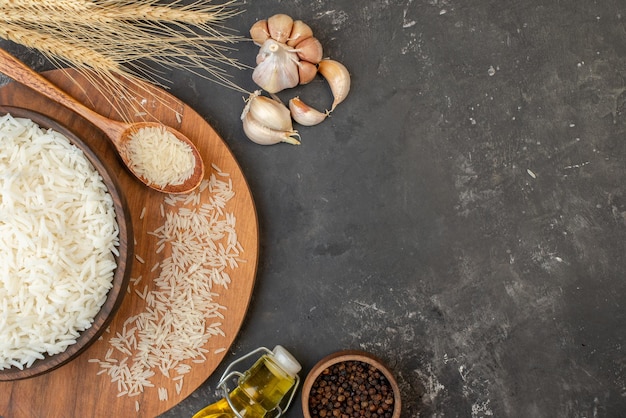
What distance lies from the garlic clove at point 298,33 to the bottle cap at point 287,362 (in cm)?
116

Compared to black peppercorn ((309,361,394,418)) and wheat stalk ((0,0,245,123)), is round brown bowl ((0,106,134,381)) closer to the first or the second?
wheat stalk ((0,0,245,123))

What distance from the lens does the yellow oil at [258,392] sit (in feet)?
6.59

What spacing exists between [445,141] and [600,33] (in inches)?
29.8

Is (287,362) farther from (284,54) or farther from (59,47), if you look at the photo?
(59,47)

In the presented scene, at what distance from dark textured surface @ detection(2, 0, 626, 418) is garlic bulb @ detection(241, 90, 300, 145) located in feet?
0.24

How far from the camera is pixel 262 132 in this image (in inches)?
85.3

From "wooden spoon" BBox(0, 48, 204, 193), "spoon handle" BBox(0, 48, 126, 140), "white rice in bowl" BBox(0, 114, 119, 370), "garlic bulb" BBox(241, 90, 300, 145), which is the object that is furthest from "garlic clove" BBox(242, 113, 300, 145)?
"white rice in bowl" BBox(0, 114, 119, 370)

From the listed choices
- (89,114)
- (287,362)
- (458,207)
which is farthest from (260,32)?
(287,362)

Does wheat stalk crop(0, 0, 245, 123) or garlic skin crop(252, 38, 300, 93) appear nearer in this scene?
wheat stalk crop(0, 0, 245, 123)

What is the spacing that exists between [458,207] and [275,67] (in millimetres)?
899

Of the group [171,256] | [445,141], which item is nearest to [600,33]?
[445,141]

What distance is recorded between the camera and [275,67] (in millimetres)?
2131

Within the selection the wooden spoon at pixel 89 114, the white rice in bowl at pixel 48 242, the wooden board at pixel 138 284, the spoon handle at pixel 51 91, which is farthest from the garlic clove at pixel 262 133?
the white rice in bowl at pixel 48 242

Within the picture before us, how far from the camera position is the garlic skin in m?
2.12
